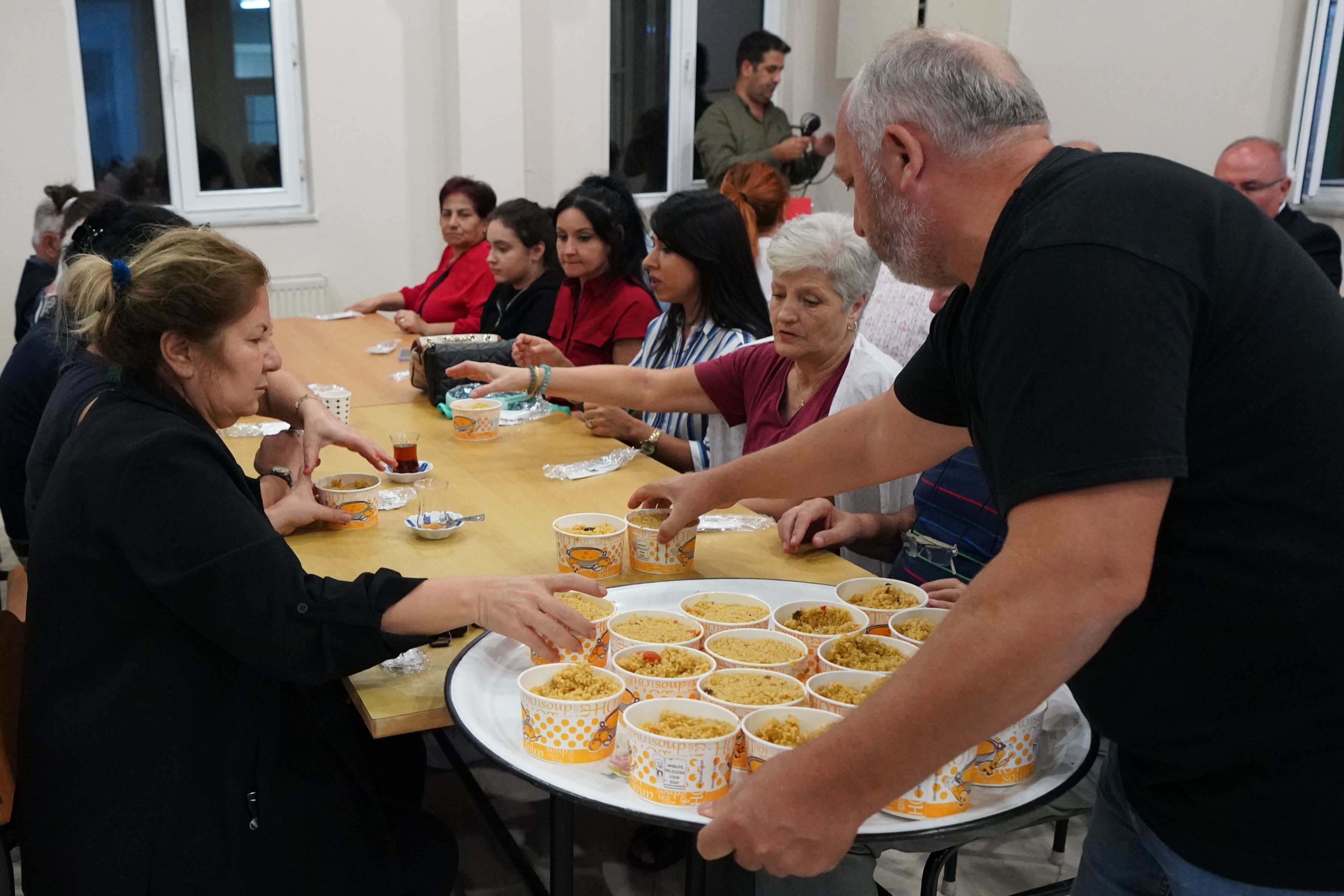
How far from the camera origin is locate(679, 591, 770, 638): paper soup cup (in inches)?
64.3

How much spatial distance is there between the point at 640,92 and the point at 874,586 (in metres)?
6.07

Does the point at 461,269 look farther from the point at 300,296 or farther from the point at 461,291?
the point at 300,296

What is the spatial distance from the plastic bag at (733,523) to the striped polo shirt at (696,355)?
0.73 meters

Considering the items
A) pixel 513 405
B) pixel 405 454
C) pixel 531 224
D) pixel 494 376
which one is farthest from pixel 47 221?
pixel 405 454

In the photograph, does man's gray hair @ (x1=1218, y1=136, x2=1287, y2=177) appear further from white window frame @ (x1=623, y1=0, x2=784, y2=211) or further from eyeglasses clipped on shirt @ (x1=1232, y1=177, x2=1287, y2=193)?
white window frame @ (x1=623, y1=0, x2=784, y2=211)

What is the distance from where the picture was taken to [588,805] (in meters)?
1.26

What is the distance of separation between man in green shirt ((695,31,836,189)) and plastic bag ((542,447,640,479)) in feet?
14.6

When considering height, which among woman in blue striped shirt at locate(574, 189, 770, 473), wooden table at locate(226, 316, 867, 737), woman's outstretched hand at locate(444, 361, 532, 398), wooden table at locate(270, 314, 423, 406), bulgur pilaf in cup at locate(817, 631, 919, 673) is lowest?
wooden table at locate(270, 314, 423, 406)

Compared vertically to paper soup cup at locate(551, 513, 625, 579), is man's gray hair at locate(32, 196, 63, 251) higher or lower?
higher

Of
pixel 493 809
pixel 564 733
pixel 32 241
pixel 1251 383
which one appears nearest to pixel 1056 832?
pixel 493 809

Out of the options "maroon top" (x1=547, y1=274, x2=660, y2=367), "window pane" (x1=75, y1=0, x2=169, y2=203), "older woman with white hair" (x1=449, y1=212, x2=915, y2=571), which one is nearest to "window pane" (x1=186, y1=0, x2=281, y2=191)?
"window pane" (x1=75, y1=0, x2=169, y2=203)

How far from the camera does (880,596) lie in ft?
5.64

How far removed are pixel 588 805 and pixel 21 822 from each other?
887 millimetres

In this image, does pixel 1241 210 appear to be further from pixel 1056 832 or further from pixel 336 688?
pixel 1056 832
